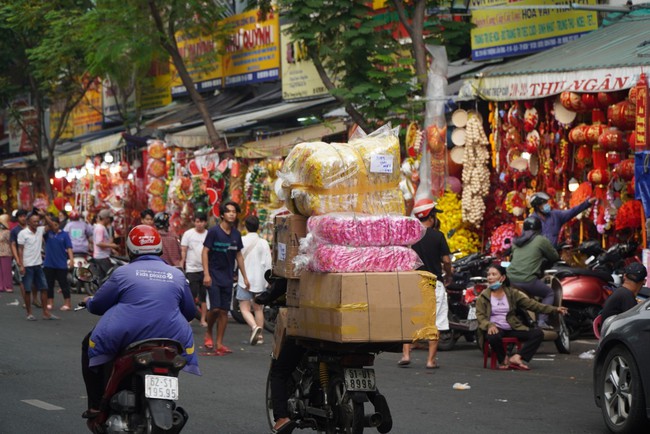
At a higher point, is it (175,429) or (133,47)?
(133,47)

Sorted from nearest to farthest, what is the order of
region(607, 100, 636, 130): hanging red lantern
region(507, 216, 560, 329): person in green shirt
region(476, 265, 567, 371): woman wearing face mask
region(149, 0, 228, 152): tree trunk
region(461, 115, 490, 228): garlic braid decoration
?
1. region(476, 265, 567, 371): woman wearing face mask
2. region(507, 216, 560, 329): person in green shirt
3. region(607, 100, 636, 130): hanging red lantern
4. region(461, 115, 490, 228): garlic braid decoration
5. region(149, 0, 228, 152): tree trunk

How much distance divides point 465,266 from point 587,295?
188cm

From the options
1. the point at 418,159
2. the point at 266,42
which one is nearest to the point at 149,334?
the point at 418,159

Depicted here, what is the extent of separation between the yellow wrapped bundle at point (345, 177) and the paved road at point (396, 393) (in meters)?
1.96

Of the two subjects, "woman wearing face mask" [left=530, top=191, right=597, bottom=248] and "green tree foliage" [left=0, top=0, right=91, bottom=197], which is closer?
"woman wearing face mask" [left=530, top=191, right=597, bottom=248]

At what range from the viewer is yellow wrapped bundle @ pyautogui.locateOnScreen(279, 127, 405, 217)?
28.2 ft

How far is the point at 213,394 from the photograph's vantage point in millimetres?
11445

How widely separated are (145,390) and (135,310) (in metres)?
0.58

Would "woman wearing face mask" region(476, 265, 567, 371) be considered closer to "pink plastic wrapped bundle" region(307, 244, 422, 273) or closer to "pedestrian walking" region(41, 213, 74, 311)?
"pink plastic wrapped bundle" region(307, 244, 422, 273)

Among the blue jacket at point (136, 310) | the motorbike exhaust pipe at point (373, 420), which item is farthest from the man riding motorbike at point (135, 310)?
the motorbike exhaust pipe at point (373, 420)

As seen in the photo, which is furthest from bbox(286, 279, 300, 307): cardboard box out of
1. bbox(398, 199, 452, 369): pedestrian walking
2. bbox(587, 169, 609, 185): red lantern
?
bbox(587, 169, 609, 185): red lantern

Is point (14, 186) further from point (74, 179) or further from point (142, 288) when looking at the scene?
point (142, 288)

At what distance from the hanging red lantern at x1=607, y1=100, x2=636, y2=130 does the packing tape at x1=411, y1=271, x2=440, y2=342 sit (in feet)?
26.8

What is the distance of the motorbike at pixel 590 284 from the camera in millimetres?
15750
